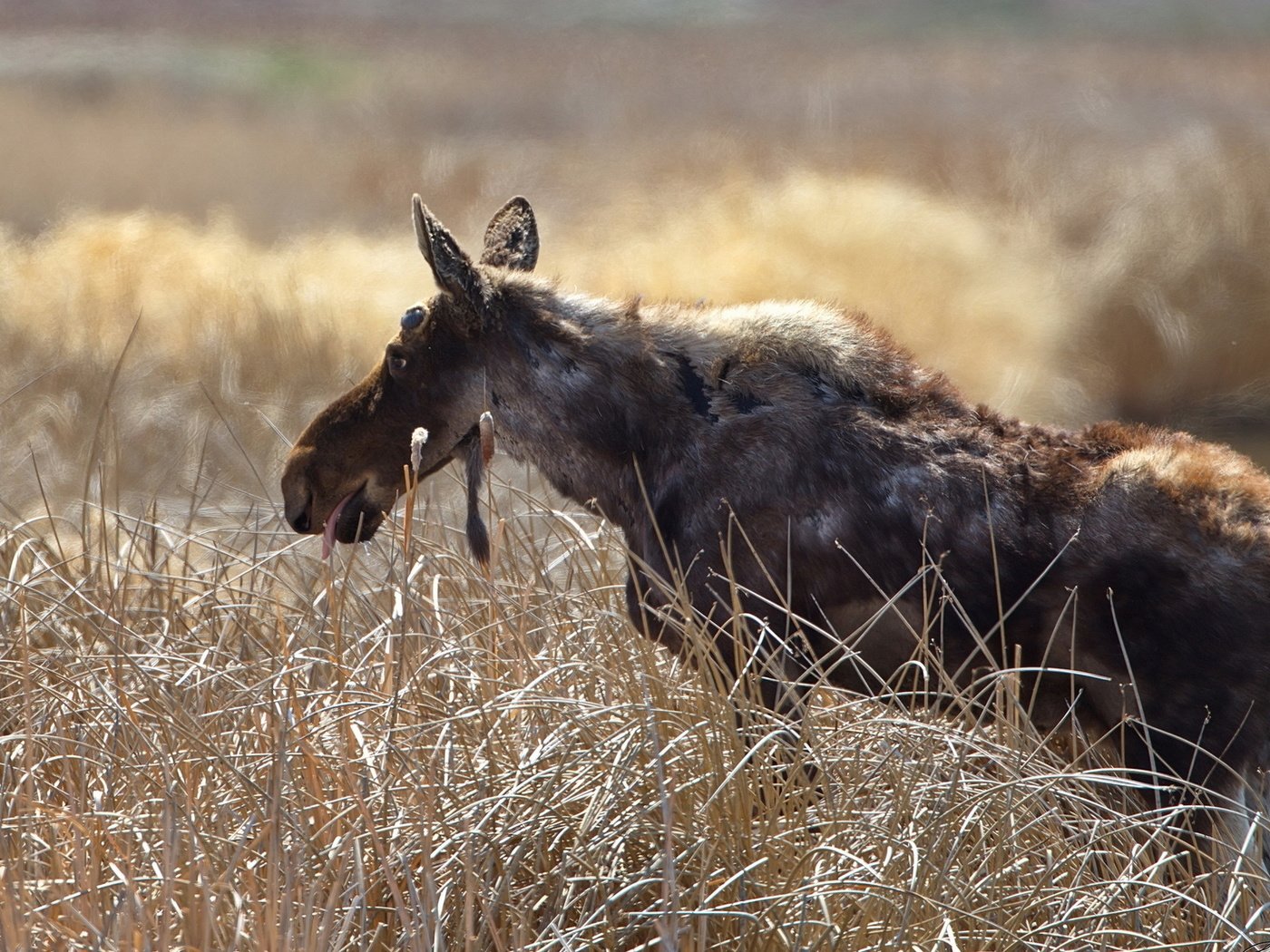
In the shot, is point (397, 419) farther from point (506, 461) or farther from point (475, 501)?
point (506, 461)

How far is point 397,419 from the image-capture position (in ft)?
Result: 13.8

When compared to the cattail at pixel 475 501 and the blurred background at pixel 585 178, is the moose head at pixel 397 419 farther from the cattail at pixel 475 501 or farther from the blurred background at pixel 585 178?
the blurred background at pixel 585 178

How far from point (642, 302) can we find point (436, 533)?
183cm

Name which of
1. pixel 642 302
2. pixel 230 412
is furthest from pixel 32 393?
pixel 642 302

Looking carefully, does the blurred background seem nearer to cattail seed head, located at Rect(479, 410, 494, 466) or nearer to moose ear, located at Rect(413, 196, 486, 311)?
moose ear, located at Rect(413, 196, 486, 311)

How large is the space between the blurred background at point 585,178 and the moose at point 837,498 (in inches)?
143

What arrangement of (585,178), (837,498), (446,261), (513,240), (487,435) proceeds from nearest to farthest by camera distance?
1. (487,435)
2. (837,498)
3. (446,261)
4. (513,240)
5. (585,178)

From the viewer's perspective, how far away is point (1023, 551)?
370 centimetres

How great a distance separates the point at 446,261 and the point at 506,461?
386 centimetres

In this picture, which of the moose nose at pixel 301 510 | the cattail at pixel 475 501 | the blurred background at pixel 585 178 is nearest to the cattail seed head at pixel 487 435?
the cattail at pixel 475 501

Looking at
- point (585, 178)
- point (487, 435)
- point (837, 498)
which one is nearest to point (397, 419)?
point (487, 435)

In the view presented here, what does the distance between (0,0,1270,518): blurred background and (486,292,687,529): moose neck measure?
3.69m

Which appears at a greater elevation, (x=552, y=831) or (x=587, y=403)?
(x=587, y=403)

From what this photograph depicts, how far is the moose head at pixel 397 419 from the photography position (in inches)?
163
